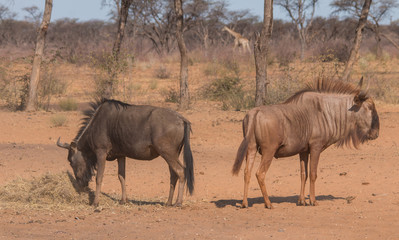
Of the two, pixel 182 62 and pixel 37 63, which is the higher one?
pixel 182 62

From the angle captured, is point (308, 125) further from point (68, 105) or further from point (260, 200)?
point (68, 105)

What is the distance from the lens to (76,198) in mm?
8016

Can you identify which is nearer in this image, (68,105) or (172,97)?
(68,105)

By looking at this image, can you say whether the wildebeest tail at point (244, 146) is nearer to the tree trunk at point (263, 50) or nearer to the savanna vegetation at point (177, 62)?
the savanna vegetation at point (177, 62)

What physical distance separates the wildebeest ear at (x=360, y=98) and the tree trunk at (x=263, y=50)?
8.01 m

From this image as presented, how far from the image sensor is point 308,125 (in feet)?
25.0

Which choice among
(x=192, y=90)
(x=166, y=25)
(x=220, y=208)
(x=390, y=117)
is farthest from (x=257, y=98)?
(x=166, y=25)

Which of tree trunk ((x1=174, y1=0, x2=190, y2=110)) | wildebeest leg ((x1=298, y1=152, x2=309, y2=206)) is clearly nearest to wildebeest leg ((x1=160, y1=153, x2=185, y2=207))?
wildebeest leg ((x1=298, y1=152, x2=309, y2=206))

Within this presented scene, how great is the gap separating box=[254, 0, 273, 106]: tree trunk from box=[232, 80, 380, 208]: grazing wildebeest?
25.8ft

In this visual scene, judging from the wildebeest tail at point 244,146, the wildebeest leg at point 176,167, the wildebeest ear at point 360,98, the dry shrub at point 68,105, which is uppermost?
the wildebeest ear at point 360,98

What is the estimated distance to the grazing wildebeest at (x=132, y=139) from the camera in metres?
7.60

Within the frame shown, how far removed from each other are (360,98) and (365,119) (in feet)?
0.99

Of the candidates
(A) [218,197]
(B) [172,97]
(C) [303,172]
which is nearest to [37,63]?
(B) [172,97]

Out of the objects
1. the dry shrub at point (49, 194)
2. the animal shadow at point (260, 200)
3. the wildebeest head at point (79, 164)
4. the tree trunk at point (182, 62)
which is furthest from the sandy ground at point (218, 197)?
the tree trunk at point (182, 62)
